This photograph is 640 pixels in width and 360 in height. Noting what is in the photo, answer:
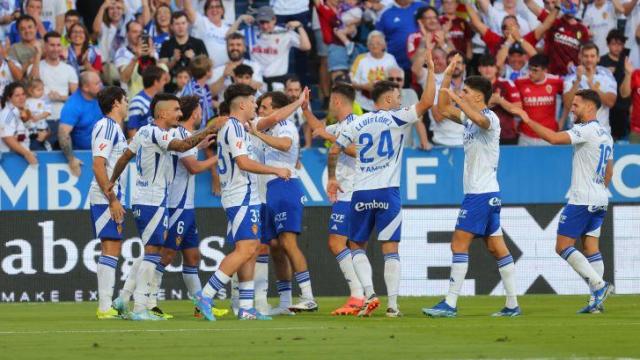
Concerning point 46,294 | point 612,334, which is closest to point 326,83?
point 46,294

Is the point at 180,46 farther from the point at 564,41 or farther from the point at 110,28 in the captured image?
the point at 564,41

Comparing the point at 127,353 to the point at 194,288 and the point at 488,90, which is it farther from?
the point at 488,90

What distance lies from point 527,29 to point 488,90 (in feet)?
27.1

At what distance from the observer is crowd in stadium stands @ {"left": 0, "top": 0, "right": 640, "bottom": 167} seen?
1934 cm

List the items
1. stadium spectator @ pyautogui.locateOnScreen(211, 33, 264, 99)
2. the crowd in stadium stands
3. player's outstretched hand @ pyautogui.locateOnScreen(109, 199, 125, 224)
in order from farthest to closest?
stadium spectator @ pyautogui.locateOnScreen(211, 33, 264, 99)
the crowd in stadium stands
player's outstretched hand @ pyautogui.locateOnScreen(109, 199, 125, 224)

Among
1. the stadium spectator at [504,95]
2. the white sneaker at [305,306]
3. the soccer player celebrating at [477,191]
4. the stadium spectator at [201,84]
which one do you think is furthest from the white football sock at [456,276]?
the stadium spectator at [201,84]

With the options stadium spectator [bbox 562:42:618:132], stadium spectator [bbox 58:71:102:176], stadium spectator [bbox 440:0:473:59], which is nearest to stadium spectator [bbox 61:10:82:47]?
stadium spectator [bbox 58:71:102:176]

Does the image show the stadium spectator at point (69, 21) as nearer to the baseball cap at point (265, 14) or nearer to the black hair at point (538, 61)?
the baseball cap at point (265, 14)

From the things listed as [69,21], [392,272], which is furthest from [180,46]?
[392,272]

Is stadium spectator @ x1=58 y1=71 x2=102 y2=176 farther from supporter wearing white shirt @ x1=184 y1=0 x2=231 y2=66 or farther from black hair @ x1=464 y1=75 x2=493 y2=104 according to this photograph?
black hair @ x1=464 y1=75 x2=493 y2=104

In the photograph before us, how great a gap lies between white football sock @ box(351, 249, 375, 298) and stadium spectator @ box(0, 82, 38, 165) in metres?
6.28

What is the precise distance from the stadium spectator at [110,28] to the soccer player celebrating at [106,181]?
23.1 feet

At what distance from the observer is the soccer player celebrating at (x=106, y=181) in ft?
46.1

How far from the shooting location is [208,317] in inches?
534
